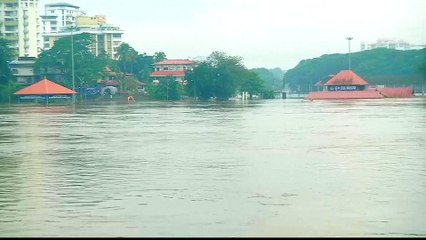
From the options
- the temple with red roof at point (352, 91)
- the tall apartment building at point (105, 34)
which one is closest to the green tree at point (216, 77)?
the temple with red roof at point (352, 91)

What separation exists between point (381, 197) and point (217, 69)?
56.1 m

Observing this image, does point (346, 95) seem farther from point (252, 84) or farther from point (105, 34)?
point (105, 34)

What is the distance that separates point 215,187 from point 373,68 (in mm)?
87078

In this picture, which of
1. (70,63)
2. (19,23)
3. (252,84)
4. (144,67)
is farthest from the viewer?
(19,23)

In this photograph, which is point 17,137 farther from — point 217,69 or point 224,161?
point 217,69

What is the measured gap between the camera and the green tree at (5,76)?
58781 millimetres

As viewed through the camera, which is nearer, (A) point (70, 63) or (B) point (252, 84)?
(A) point (70, 63)

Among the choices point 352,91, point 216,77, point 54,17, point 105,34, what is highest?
point 54,17

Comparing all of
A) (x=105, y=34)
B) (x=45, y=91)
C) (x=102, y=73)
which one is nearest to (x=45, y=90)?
(x=45, y=91)

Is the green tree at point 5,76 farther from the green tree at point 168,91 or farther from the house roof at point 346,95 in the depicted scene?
the house roof at point 346,95

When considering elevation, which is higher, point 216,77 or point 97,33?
point 97,33

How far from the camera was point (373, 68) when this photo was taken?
92.0 meters

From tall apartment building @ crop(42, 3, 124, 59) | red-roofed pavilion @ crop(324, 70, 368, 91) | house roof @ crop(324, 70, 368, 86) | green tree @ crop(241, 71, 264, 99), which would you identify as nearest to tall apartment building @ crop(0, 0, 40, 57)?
tall apartment building @ crop(42, 3, 124, 59)

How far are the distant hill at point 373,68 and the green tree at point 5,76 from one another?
41.7m
